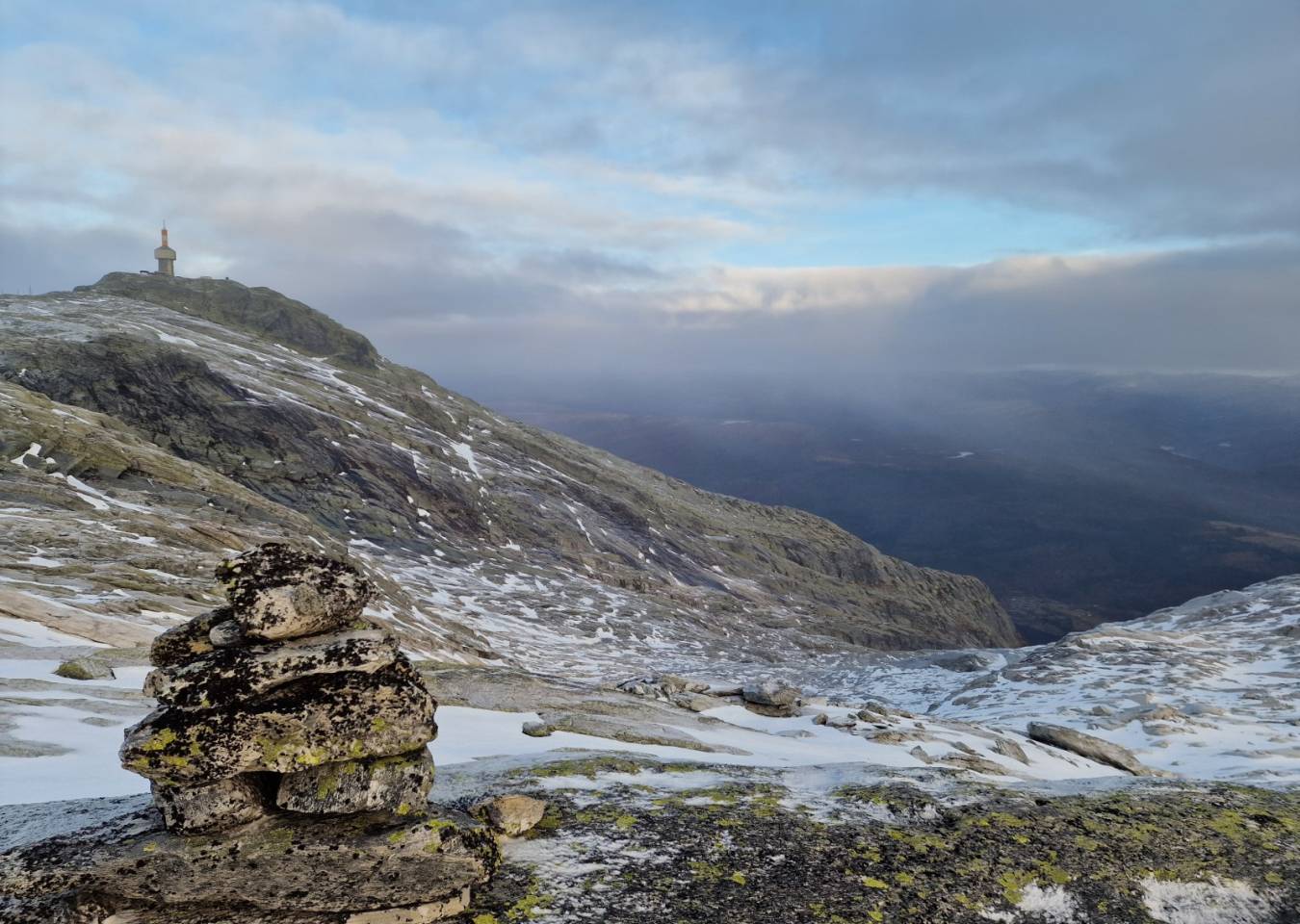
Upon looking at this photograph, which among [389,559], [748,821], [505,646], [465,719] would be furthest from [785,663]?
[748,821]

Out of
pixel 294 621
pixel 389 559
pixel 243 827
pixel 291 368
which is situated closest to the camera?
pixel 243 827

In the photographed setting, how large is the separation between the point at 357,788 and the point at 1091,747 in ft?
72.4

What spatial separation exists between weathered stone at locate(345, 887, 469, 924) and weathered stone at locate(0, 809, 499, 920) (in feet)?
0.14

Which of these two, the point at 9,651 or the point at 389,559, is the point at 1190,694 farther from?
the point at 389,559

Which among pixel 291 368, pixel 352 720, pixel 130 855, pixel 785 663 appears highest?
pixel 291 368

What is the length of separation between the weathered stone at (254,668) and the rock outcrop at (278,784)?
12 millimetres

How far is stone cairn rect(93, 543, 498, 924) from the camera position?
6238 millimetres

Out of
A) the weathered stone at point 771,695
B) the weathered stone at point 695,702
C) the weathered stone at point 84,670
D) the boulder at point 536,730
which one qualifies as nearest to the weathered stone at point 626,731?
the boulder at point 536,730

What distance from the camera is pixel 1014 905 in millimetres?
7363

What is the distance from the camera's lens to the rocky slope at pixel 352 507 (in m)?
39.2

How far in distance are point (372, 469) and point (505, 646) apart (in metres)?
41.4

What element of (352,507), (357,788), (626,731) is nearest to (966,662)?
(626,731)

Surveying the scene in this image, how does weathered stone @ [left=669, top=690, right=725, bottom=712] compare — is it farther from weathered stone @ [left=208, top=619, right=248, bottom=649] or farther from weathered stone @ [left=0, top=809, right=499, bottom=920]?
weathered stone @ [left=208, top=619, right=248, bottom=649]

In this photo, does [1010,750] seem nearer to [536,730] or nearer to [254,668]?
[536,730]
